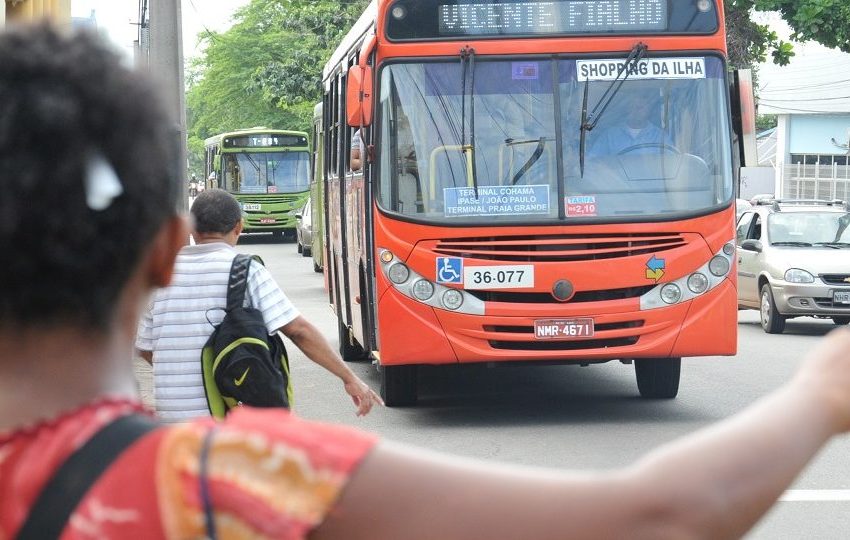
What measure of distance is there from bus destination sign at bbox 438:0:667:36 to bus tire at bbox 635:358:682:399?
2617 millimetres

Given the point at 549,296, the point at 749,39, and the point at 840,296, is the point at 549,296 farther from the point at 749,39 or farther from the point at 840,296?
the point at 749,39

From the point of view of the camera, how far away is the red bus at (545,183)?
32.6 feet

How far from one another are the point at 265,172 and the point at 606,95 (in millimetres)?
32751

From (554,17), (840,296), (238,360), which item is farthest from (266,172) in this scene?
(238,360)

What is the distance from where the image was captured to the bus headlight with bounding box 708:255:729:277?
10.1 m

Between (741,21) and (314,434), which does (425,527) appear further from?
(741,21)

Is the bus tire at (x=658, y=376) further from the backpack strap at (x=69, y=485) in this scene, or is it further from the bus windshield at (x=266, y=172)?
the bus windshield at (x=266, y=172)

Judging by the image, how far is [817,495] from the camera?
779 centimetres

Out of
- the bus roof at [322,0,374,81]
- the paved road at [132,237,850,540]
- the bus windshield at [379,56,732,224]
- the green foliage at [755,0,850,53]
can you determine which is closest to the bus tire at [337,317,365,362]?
the paved road at [132,237,850,540]

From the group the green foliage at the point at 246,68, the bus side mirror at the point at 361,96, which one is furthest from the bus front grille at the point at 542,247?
the green foliage at the point at 246,68

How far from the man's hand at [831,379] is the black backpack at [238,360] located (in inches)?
155

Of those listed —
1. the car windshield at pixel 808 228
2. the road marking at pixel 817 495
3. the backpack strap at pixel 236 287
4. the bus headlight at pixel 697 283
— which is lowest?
the road marking at pixel 817 495

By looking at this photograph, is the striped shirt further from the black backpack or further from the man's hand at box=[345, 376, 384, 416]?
the man's hand at box=[345, 376, 384, 416]

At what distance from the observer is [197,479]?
126 centimetres
